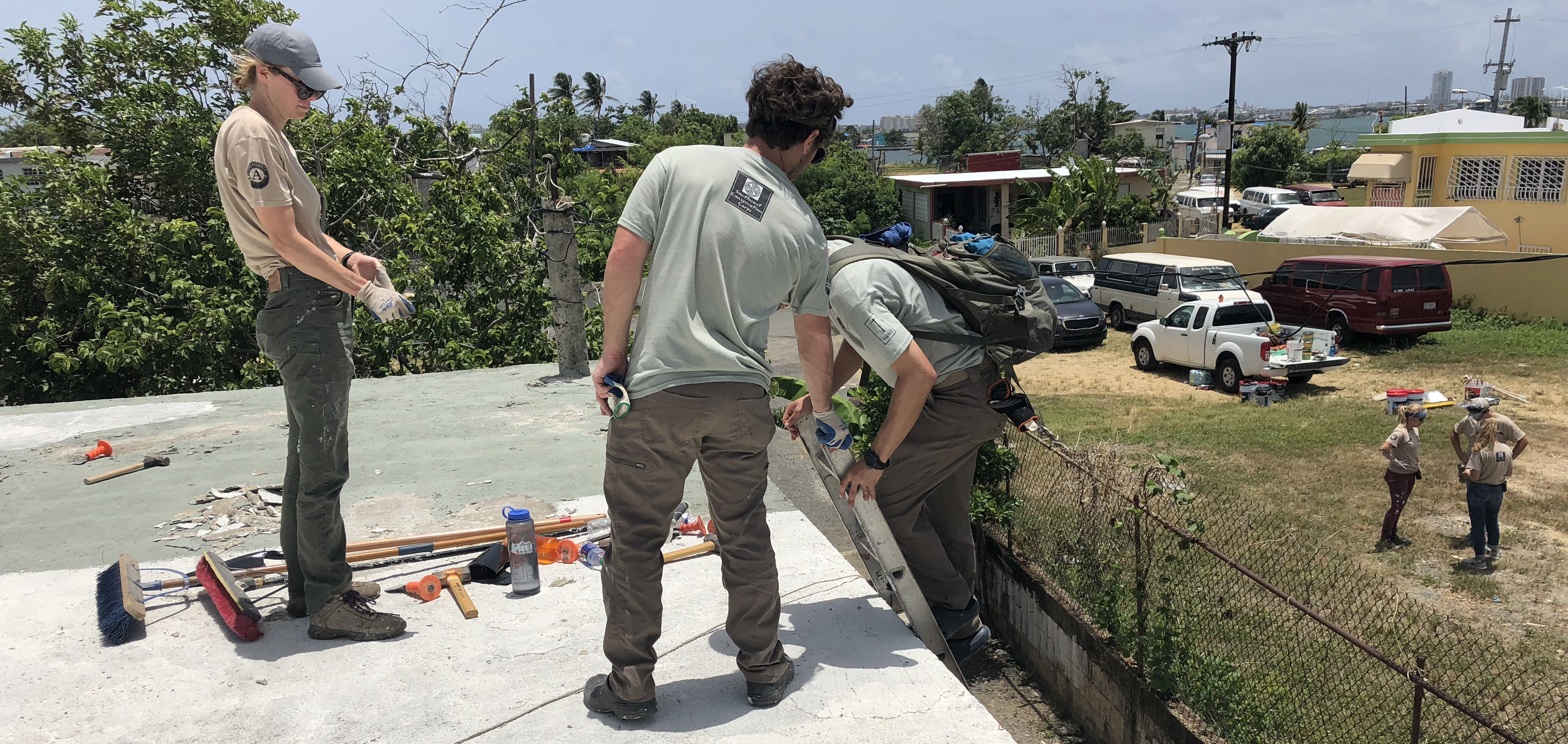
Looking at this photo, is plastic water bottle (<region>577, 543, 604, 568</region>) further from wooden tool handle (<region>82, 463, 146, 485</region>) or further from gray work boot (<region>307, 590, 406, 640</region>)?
wooden tool handle (<region>82, 463, 146, 485</region>)

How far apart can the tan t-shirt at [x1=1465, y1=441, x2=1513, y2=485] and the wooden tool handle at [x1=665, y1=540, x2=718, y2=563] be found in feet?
24.2

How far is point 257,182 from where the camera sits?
2902mm

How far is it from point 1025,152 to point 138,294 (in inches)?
2568

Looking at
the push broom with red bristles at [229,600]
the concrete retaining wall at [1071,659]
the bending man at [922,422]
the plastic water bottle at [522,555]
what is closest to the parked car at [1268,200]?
the concrete retaining wall at [1071,659]

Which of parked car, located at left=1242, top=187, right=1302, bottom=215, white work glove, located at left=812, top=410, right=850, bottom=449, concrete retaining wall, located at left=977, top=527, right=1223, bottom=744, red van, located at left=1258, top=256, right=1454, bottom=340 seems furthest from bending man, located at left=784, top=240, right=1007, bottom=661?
parked car, located at left=1242, top=187, right=1302, bottom=215

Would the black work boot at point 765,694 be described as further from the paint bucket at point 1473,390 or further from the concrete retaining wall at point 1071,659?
the paint bucket at point 1473,390

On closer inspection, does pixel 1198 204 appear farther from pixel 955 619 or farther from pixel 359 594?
pixel 359 594

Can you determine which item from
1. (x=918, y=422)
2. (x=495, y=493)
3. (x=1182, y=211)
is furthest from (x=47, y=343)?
(x=1182, y=211)

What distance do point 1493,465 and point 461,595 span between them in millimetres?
8433

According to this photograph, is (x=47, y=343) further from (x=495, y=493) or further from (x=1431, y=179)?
(x=1431, y=179)

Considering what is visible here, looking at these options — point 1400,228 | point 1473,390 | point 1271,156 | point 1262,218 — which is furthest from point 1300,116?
point 1473,390

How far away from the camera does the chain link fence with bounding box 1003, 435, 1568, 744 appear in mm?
4602

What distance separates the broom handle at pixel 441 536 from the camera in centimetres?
411

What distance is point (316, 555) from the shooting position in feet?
10.6
